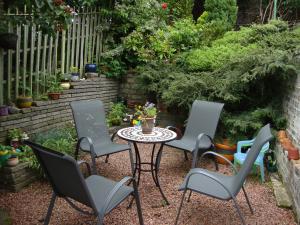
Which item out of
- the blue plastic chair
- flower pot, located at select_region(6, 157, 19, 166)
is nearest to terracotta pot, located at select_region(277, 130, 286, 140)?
the blue plastic chair

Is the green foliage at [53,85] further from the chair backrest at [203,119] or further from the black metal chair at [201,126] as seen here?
the chair backrest at [203,119]

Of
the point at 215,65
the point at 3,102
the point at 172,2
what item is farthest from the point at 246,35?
the point at 3,102

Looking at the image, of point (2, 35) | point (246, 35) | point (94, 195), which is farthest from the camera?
point (246, 35)

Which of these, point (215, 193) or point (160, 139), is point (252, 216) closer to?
point (215, 193)

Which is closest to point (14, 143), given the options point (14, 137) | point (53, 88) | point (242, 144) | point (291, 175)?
point (14, 137)

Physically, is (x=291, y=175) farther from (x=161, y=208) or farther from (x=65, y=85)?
(x=65, y=85)

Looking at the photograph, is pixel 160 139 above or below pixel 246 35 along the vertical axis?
below

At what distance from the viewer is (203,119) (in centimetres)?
466

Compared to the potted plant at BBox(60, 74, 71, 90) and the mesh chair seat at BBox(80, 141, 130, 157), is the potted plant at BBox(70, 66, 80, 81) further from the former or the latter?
the mesh chair seat at BBox(80, 141, 130, 157)

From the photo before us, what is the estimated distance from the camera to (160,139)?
367cm

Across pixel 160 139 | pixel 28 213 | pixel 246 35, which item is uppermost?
pixel 246 35

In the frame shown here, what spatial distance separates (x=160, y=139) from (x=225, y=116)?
1.86 metres

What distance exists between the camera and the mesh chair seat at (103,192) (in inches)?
102

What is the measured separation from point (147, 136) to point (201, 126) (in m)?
1.20
